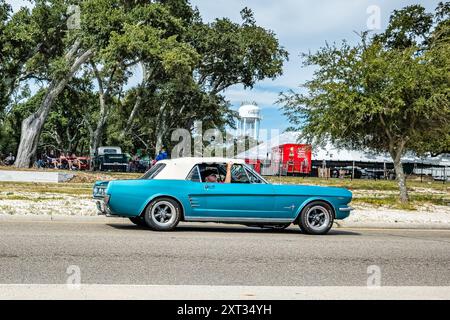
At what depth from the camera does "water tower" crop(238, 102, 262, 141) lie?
63.9 metres

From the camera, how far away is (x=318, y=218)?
13.1 meters

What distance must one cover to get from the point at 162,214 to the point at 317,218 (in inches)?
123

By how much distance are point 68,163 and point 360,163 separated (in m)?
24.8

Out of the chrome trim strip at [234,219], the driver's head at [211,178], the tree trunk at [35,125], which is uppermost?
the tree trunk at [35,125]

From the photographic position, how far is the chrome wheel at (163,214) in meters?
12.5

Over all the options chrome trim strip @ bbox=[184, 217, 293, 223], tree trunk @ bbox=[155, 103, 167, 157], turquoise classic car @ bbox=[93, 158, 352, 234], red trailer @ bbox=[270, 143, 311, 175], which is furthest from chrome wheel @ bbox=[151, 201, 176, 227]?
tree trunk @ bbox=[155, 103, 167, 157]

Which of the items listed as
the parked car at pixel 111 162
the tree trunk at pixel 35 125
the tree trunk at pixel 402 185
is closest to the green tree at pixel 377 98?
the tree trunk at pixel 402 185

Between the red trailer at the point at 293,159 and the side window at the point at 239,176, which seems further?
the red trailer at the point at 293,159

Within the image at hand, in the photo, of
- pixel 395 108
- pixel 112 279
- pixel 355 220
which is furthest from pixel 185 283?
pixel 395 108

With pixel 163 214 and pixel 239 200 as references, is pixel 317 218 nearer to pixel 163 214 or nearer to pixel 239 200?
pixel 239 200

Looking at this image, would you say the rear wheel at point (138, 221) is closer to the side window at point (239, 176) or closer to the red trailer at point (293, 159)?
the side window at point (239, 176)

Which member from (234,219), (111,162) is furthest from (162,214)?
(111,162)

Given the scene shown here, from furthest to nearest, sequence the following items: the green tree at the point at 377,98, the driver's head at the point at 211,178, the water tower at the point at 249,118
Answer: the water tower at the point at 249,118, the green tree at the point at 377,98, the driver's head at the point at 211,178

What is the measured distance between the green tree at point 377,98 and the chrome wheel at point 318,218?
8.54 m
